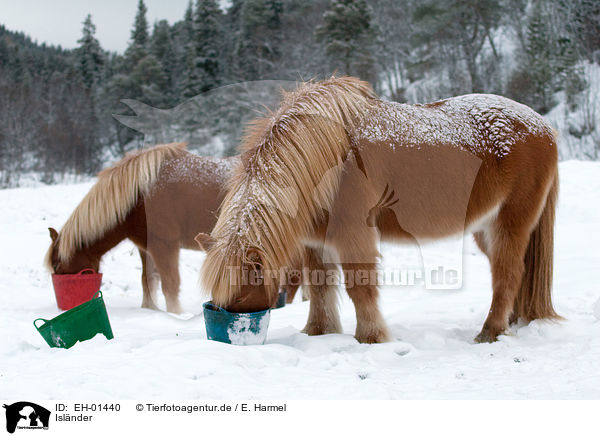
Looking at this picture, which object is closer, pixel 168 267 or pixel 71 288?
pixel 71 288

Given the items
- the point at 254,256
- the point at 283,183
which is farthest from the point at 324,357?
the point at 283,183

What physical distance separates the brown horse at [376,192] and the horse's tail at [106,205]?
6.60ft

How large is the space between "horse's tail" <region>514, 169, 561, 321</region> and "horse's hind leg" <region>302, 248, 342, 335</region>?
1.53 m

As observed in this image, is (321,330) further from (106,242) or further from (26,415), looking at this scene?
(106,242)

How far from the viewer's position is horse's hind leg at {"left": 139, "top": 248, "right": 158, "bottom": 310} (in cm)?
511

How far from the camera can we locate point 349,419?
1925mm

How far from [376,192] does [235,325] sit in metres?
1.33

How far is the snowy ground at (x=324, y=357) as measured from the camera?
2155mm

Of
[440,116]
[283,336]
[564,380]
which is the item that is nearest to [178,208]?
[283,336]

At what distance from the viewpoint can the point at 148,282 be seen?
520 cm

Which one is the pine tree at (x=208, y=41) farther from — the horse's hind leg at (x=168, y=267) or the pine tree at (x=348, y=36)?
the horse's hind leg at (x=168, y=267)

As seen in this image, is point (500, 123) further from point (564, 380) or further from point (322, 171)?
point (564, 380)

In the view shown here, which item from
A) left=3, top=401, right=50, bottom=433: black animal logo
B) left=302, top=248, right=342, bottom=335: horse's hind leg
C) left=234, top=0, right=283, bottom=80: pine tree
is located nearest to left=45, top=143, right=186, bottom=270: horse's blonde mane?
left=302, top=248, right=342, bottom=335: horse's hind leg

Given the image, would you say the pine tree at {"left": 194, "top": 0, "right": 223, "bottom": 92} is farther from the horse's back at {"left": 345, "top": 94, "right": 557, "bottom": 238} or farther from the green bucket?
the green bucket
